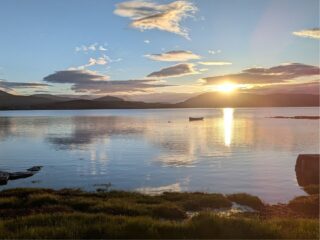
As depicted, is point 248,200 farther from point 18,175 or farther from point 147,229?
point 18,175

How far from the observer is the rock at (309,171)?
1614 inches

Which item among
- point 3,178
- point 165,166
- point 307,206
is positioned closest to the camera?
point 307,206

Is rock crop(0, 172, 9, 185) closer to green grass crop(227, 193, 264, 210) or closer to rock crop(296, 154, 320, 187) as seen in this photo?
green grass crop(227, 193, 264, 210)

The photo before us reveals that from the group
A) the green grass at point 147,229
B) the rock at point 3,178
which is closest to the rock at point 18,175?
the rock at point 3,178

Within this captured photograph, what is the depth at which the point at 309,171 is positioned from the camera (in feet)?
136

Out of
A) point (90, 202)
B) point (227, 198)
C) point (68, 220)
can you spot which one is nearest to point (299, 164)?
point (227, 198)

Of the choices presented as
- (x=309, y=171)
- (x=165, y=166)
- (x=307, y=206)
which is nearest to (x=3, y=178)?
(x=165, y=166)

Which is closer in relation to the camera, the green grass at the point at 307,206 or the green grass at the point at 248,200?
the green grass at the point at 307,206

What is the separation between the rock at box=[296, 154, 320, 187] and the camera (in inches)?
1614

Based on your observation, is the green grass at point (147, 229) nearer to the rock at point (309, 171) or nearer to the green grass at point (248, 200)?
the green grass at point (248, 200)

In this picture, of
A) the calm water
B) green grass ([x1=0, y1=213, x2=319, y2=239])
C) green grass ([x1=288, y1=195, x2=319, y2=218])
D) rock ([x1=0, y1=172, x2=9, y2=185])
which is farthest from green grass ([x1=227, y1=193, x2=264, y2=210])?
rock ([x1=0, y1=172, x2=9, y2=185])

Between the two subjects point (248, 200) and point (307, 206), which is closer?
point (307, 206)

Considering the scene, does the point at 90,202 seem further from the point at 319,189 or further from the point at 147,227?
the point at 319,189

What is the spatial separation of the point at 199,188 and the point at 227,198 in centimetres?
702
